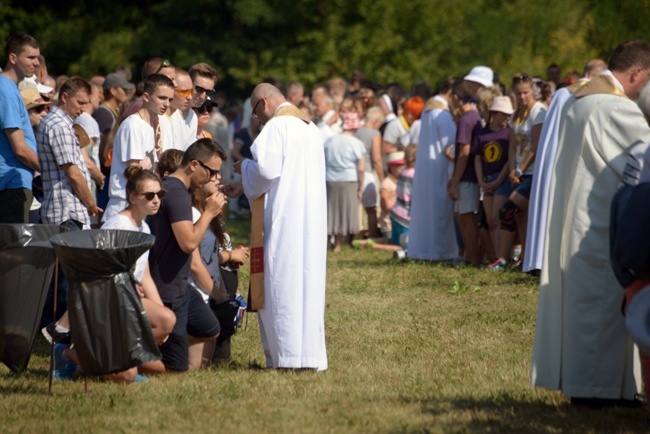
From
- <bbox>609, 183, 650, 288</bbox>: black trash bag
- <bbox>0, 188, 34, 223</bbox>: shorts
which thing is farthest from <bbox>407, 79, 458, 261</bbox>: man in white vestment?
<bbox>609, 183, 650, 288</bbox>: black trash bag

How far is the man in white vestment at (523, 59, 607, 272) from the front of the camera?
12.0m

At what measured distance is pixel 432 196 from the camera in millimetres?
14656

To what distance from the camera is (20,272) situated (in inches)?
299

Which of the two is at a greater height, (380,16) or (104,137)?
(380,16)

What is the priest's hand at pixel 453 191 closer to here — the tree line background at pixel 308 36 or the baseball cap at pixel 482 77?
the baseball cap at pixel 482 77

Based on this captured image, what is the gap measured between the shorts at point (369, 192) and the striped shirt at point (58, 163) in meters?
8.41

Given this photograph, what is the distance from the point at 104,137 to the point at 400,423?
6.44 m

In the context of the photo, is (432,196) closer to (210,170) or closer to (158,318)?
(210,170)

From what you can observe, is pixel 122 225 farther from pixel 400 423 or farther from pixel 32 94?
pixel 32 94

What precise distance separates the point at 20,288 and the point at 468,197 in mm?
7682

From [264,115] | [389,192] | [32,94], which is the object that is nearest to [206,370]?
[264,115]

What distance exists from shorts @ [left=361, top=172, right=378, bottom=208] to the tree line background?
14558 millimetres

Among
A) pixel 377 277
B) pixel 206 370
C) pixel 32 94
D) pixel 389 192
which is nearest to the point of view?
pixel 206 370

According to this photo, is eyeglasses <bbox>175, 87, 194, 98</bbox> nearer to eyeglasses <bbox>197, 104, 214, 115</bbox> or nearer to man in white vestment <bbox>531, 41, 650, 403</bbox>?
eyeglasses <bbox>197, 104, 214, 115</bbox>
